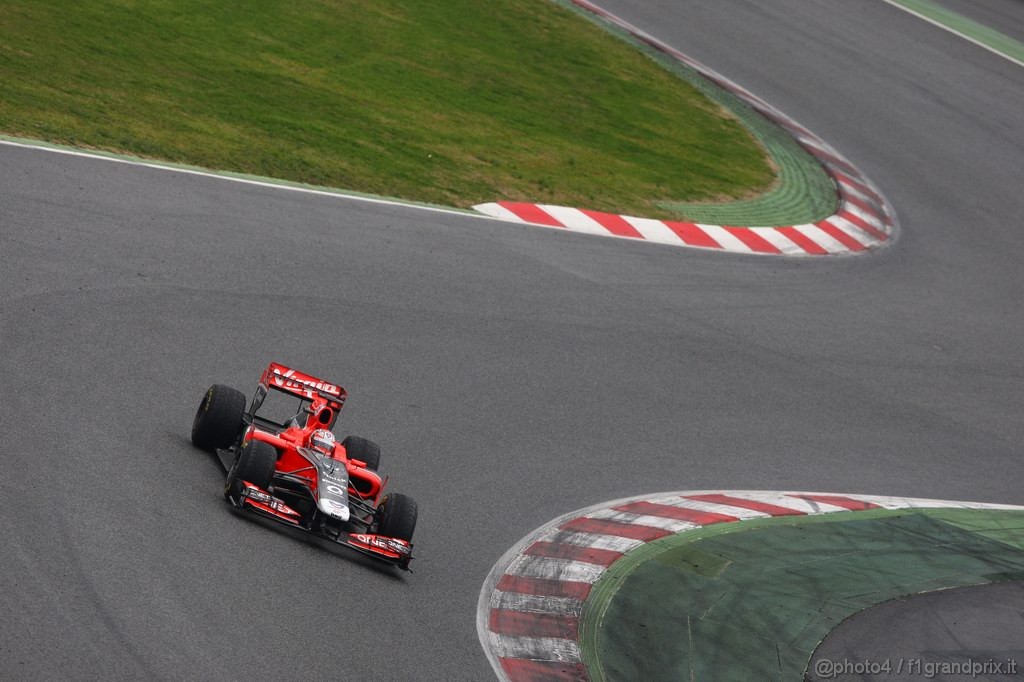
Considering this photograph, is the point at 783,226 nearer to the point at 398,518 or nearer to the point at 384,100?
the point at 384,100

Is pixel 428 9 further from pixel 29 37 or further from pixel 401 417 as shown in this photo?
pixel 401 417

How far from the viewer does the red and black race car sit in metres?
6.54

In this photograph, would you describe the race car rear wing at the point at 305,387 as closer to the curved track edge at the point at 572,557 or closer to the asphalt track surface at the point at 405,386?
the asphalt track surface at the point at 405,386

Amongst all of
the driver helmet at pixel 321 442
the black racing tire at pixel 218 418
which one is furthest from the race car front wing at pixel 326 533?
the black racing tire at pixel 218 418

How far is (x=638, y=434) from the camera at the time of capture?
9.46 meters

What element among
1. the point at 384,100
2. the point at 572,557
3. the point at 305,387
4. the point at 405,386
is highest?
the point at 384,100

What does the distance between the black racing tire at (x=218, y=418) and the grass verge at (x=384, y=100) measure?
4813mm

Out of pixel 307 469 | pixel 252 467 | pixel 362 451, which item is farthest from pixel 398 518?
pixel 252 467

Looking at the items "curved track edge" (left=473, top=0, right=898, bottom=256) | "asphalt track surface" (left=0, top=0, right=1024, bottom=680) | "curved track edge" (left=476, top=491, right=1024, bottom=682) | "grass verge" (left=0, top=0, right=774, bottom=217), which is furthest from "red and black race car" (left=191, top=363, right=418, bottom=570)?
"curved track edge" (left=473, top=0, right=898, bottom=256)

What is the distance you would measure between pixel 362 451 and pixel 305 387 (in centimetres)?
52

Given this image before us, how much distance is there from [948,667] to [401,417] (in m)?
3.76

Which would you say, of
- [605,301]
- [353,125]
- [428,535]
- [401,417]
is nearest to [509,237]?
[605,301]

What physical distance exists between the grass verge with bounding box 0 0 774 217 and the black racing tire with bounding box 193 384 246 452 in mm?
4813

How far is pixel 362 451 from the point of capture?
7.31 meters
